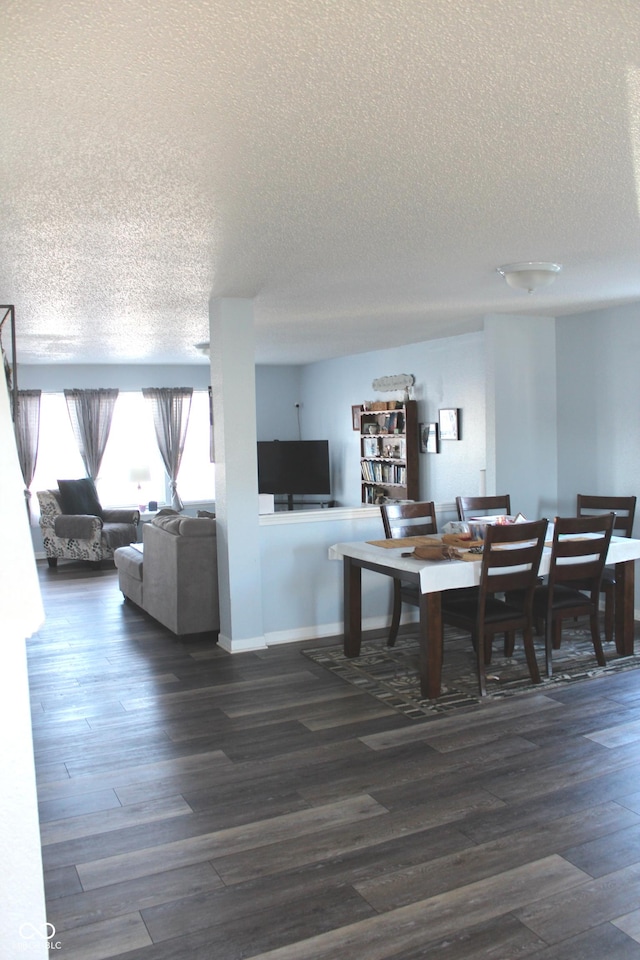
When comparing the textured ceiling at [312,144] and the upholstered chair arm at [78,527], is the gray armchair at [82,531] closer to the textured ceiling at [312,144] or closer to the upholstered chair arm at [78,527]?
the upholstered chair arm at [78,527]

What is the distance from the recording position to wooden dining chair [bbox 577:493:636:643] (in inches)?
209

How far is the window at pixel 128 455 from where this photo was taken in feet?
32.7

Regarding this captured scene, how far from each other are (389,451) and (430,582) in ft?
15.5

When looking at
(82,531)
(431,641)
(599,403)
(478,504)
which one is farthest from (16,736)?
(82,531)

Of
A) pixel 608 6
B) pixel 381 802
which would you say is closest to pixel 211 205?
pixel 608 6

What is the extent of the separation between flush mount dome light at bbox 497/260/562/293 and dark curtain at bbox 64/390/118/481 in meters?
6.58

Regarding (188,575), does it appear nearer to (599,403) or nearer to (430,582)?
(430,582)

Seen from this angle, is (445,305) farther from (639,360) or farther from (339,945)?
(339,945)

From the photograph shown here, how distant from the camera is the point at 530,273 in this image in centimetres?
455

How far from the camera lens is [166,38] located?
5.93 feet

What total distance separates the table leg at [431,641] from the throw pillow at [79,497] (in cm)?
602

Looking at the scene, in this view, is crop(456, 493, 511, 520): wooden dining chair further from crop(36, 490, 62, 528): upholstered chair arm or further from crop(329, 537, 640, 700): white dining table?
crop(36, 490, 62, 528): upholstered chair arm

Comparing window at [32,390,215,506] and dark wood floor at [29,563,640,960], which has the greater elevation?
window at [32,390,215,506]

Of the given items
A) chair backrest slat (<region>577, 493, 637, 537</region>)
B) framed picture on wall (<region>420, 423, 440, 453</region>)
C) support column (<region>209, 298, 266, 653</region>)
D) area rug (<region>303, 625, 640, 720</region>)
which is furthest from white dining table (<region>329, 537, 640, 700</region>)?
framed picture on wall (<region>420, 423, 440, 453</region>)
